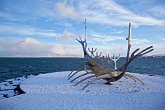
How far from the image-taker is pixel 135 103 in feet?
38.8

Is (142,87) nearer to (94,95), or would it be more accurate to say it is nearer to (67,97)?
(94,95)

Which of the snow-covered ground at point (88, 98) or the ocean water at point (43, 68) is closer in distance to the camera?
the snow-covered ground at point (88, 98)

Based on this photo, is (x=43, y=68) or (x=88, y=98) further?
(x=43, y=68)

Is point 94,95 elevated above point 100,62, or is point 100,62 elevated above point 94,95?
point 100,62

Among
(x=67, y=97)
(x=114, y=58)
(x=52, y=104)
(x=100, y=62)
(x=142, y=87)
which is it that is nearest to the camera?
(x=52, y=104)

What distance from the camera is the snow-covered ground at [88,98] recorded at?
11250mm

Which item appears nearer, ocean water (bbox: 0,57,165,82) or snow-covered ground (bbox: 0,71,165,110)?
snow-covered ground (bbox: 0,71,165,110)

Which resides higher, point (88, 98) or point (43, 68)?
point (88, 98)

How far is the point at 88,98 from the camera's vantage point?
1277cm

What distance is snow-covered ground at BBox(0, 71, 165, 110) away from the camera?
1125 cm

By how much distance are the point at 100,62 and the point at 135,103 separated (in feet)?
23.2

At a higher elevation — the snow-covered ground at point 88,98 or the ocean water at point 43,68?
the snow-covered ground at point 88,98

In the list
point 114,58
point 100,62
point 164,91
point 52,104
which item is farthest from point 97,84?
point 114,58

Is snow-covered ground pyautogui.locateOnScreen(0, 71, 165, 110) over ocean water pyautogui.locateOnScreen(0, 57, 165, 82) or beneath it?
over
